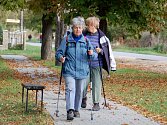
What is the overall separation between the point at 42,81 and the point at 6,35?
3153 cm

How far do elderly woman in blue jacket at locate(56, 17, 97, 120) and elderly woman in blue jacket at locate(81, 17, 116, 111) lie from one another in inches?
27.4

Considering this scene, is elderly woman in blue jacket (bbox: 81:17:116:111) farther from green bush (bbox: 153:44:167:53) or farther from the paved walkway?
green bush (bbox: 153:44:167:53)

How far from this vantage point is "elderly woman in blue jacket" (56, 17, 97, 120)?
9.70m

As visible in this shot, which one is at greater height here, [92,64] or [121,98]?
[92,64]

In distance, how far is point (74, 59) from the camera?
32.1 feet

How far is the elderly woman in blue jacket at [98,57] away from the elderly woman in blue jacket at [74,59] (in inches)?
27.4

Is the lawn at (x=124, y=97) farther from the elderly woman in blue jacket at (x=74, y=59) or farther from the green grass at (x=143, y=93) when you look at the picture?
the elderly woman in blue jacket at (x=74, y=59)

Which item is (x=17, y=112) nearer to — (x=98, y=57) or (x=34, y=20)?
(x=98, y=57)

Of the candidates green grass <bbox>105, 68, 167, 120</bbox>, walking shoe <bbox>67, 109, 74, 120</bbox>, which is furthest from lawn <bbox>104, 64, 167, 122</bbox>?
walking shoe <bbox>67, 109, 74, 120</bbox>

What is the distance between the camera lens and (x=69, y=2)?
18.5 meters

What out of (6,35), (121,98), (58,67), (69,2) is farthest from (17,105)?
(6,35)

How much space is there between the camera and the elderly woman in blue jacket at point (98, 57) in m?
10.6

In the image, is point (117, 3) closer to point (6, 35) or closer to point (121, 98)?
point (121, 98)

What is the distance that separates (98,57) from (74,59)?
3.62 ft
